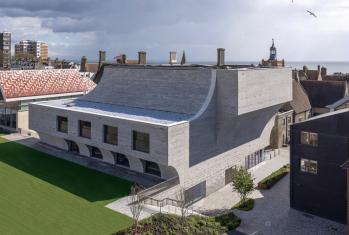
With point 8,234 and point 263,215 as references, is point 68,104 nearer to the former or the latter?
point 8,234

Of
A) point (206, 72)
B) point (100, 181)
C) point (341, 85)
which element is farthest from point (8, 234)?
point (341, 85)

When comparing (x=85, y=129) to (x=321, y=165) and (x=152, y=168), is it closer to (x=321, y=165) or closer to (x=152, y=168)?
(x=152, y=168)

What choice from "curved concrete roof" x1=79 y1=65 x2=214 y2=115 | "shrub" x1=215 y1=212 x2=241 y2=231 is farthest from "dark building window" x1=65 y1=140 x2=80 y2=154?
"shrub" x1=215 y1=212 x2=241 y2=231

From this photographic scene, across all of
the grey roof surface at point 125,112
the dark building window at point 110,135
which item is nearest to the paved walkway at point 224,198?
the grey roof surface at point 125,112

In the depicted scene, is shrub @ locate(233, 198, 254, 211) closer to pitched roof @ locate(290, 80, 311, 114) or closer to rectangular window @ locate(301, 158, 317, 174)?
rectangular window @ locate(301, 158, 317, 174)

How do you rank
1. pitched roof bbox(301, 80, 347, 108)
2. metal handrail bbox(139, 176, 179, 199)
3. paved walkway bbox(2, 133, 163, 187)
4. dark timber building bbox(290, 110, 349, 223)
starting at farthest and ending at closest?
pitched roof bbox(301, 80, 347, 108), paved walkway bbox(2, 133, 163, 187), metal handrail bbox(139, 176, 179, 199), dark timber building bbox(290, 110, 349, 223)

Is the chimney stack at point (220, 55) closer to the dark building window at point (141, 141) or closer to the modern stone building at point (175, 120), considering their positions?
the modern stone building at point (175, 120)

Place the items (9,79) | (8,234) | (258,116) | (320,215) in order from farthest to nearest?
(9,79), (258,116), (320,215), (8,234)
